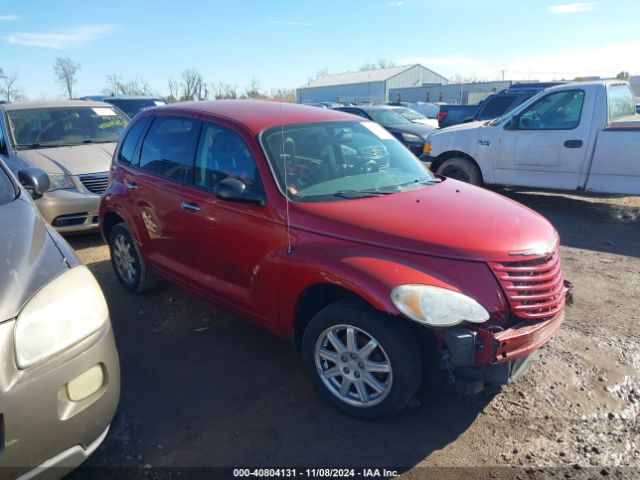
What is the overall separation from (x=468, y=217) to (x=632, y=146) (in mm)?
4952

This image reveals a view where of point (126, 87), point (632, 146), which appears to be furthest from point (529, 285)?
point (126, 87)

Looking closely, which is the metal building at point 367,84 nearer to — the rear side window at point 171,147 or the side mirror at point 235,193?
the rear side window at point 171,147

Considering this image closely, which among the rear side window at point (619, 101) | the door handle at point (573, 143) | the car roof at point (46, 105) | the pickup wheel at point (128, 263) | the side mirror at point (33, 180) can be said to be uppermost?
the car roof at point (46, 105)

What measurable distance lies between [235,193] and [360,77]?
7553 centimetres

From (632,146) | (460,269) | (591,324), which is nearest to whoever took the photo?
(460,269)

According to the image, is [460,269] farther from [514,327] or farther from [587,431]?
[587,431]

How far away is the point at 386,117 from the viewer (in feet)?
44.2

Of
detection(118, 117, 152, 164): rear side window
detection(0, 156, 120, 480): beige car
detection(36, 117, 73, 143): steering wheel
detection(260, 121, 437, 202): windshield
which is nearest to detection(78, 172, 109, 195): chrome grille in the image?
detection(36, 117, 73, 143): steering wheel

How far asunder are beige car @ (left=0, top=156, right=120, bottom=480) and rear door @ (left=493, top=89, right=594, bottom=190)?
679 cm

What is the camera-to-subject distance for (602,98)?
22.6 ft

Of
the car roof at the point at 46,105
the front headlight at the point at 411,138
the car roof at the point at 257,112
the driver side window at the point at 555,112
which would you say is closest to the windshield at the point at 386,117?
the front headlight at the point at 411,138

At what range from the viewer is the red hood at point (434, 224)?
2699 millimetres

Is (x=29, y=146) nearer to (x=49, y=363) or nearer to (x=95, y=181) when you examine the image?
(x=95, y=181)

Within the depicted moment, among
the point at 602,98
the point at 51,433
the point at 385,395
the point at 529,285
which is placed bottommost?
the point at 385,395
